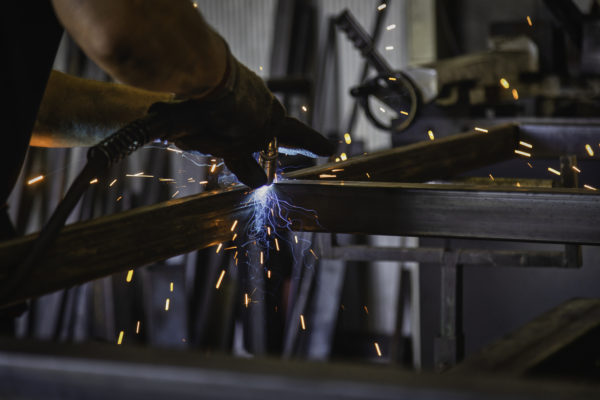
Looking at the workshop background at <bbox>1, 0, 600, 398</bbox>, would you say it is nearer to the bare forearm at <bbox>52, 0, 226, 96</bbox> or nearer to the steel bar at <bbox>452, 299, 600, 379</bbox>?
the steel bar at <bbox>452, 299, 600, 379</bbox>

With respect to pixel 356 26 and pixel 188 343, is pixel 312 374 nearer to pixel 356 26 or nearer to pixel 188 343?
pixel 356 26

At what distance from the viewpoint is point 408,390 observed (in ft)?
1.01

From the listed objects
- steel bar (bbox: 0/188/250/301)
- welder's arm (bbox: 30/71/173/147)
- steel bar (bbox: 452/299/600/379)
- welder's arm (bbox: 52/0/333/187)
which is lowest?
steel bar (bbox: 452/299/600/379)

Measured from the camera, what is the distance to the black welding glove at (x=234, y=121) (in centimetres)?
89

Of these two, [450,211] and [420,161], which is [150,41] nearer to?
[450,211]

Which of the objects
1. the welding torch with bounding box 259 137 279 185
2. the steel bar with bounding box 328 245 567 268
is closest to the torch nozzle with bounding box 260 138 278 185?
the welding torch with bounding box 259 137 279 185

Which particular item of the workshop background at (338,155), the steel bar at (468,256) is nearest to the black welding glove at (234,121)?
the steel bar at (468,256)

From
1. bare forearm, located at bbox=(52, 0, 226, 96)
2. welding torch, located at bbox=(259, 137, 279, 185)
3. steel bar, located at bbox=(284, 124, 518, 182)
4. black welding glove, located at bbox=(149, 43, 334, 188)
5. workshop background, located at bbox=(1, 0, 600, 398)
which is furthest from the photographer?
workshop background, located at bbox=(1, 0, 600, 398)

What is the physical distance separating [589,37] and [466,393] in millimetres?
2424

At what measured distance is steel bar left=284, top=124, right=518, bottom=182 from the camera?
4.07 ft

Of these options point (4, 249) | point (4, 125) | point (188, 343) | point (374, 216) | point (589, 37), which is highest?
point (589, 37)

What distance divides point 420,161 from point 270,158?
46 cm

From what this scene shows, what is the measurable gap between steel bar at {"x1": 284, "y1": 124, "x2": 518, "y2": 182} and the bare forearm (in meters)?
0.34

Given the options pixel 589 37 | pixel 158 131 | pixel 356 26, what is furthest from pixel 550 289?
pixel 158 131
